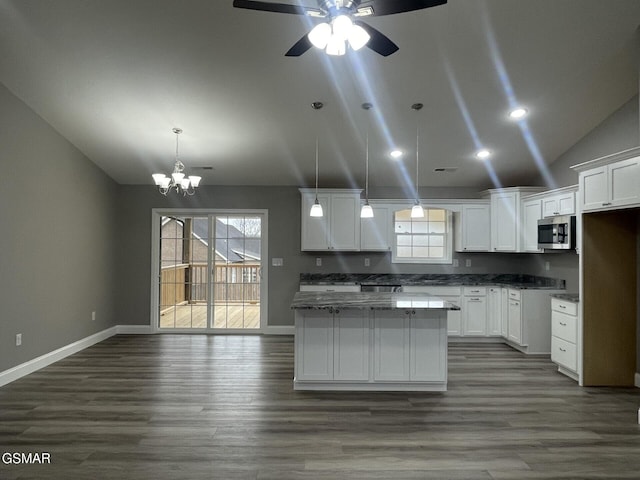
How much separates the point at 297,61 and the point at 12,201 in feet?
10.8

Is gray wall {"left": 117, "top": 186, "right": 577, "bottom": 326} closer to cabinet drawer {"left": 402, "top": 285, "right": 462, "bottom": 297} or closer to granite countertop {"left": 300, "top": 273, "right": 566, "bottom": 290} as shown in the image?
granite countertop {"left": 300, "top": 273, "right": 566, "bottom": 290}

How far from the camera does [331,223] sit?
6.03 metres

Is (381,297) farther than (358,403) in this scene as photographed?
Yes

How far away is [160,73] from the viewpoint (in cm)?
368

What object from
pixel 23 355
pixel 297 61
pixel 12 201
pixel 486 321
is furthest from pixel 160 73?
pixel 486 321

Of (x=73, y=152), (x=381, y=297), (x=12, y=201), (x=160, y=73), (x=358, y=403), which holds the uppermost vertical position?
(x=160, y=73)

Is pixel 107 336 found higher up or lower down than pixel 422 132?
lower down

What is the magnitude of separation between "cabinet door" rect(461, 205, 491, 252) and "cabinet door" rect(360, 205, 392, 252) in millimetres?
1203

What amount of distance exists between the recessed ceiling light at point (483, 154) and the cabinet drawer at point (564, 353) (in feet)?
8.18

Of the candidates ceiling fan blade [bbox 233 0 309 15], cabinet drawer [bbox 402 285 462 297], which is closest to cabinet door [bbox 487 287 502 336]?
cabinet drawer [bbox 402 285 462 297]

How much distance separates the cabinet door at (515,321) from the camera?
206 inches

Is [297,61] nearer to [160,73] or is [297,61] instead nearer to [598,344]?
[160,73]

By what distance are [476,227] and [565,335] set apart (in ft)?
7.25

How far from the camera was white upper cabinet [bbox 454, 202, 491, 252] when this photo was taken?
6090 millimetres
